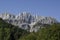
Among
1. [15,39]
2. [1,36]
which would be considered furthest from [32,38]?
[15,39]

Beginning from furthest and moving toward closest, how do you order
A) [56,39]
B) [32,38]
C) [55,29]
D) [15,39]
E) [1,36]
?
[15,39]
[1,36]
[32,38]
[55,29]
[56,39]

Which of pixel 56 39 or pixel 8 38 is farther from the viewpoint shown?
pixel 8 38

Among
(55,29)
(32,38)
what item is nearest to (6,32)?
(32,38)

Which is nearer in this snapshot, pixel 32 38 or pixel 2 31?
pixel 32 38

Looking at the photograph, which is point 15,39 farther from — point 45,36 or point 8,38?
point 45,36

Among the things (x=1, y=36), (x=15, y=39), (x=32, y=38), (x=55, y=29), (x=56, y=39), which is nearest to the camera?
(x=56, y=39)

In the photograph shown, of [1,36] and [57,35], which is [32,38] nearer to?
[57,35]

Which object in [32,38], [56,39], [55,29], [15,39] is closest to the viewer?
[56,39]

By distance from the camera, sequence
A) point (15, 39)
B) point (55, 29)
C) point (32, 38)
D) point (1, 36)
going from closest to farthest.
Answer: point (55, 29)
point (32, 38)
point (1, 36)
point (15, 39)

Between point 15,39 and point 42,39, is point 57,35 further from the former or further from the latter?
point 15,39
